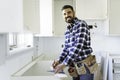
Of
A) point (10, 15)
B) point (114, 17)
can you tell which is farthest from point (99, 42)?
point (10, 15)

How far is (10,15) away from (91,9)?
10.4 ft

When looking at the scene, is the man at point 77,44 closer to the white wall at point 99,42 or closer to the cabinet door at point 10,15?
the cabinet door at point 10,15

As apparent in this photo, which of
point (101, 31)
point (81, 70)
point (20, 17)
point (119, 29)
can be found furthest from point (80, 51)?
point (101, 31)

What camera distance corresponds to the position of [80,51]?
242 centimetres

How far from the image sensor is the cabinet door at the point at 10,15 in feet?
3.36

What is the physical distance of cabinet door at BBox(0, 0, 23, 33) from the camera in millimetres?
1023

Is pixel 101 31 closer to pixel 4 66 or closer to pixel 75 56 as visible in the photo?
pixel 75 56

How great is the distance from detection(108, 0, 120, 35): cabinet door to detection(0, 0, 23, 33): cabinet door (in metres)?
3.05

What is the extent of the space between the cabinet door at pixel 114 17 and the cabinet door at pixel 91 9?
14 cm

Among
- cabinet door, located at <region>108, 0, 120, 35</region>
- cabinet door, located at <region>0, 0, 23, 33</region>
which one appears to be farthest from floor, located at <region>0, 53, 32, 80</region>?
cabinet door, located at <region>108, 0, 120, 35</region>

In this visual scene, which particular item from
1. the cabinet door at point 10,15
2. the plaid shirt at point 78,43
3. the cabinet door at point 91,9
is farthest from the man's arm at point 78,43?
the cabinet door at point 91,9

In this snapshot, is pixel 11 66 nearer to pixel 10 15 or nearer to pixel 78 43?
pixel 78 43

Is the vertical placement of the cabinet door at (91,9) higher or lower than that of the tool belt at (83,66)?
higher

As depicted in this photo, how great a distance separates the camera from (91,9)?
164 inches
